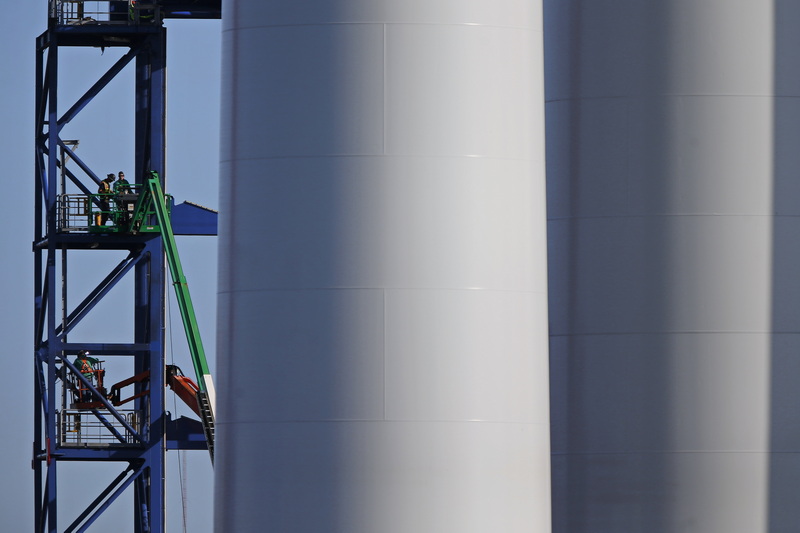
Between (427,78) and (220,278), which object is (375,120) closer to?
(427,78)

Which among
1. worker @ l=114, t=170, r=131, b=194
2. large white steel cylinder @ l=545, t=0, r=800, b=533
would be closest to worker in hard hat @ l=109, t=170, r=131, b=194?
worker @ l=114, t=170, r=131, b=194

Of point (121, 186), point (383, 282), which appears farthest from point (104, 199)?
point (383, 282)

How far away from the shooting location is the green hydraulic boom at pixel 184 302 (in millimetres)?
44469

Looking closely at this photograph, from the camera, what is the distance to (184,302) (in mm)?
46094

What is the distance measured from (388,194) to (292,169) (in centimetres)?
108

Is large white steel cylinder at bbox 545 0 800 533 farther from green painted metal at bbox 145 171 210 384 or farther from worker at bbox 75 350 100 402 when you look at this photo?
worker at bbox 75 350 100 402

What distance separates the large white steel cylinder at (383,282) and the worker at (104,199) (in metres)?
33.3

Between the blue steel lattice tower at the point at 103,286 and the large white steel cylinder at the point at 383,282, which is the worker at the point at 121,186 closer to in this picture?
the blue steel lattice tower at the point at 103,286

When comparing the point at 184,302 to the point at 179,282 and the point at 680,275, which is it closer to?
the point at 179,282

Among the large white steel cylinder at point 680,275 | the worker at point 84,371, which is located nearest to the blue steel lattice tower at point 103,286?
the worker at point 84,371

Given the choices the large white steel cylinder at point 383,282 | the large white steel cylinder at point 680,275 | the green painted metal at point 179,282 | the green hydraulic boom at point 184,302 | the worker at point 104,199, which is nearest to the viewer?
the large white steel cylinder at point 383,282

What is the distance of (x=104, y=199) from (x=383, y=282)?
1369 inches

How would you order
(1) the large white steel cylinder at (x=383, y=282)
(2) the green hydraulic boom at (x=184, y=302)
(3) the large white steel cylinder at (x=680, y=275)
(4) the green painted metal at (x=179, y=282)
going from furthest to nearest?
(4) the green painted metal at (x=179, y=282), (2) the green hydraulic boom at (x=184, y=302), (3) the large white steel cylinder at (x=680, y=275), (1) the large white steel cylinder at (x=383, y=282)

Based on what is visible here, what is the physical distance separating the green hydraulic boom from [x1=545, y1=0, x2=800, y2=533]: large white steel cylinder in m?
23.3
